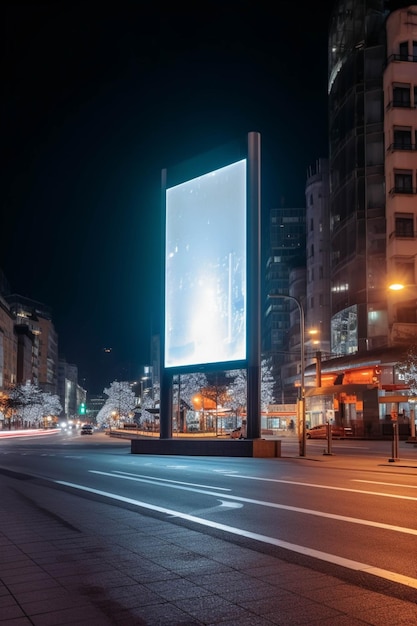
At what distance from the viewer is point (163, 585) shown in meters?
7.29

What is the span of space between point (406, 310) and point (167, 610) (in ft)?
210

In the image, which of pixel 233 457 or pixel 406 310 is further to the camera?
pixel 406 310

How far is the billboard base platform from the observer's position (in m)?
33.3

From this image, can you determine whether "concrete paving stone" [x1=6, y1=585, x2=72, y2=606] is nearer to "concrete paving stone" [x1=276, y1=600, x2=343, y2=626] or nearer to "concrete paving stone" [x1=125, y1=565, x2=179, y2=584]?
"concrete paving stone" [x1=125, y1=565, x2=179, y2=584]

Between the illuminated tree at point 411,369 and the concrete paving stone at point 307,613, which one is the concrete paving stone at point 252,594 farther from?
the illuminated tree at point 411,369

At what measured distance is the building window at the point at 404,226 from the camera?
6838 centimetres

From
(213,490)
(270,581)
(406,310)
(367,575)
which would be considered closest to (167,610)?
(270,581)

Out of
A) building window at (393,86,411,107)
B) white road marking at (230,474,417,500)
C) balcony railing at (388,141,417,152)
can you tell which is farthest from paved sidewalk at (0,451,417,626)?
building window at (393,86,411,107)

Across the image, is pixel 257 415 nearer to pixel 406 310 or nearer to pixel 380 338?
pixel 406 310

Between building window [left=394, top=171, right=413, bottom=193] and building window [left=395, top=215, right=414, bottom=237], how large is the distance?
273cm

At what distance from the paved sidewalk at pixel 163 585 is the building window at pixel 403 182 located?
63122mm

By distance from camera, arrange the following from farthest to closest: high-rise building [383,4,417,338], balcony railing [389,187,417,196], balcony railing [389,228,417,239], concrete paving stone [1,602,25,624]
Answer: balcony railing [389,187,417,196]
balcony railing [389,228,417,239]
high-rise building [383,4,417,338]
concrete paving stone [1,602,25,624]

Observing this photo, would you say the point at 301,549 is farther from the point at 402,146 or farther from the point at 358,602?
the point at 402,146

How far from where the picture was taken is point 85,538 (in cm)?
1032
